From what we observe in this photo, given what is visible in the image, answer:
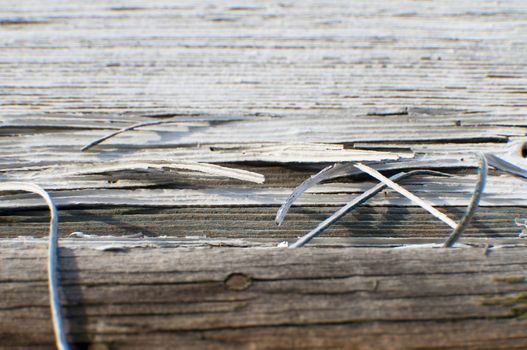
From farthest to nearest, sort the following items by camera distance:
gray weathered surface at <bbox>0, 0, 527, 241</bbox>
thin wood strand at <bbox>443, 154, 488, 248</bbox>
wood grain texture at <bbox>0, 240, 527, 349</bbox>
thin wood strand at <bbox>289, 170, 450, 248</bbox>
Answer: gray weathered surface at <bbox>0, 0, 527, 241</bbox>
thin wood strand at <bbox>289, 170, 450, 248</bbox>
thin wood strand at <bbox>443, 154, 488, 248</bbox>
wood grain texture at <bbox>0, 240, 527, 349</bbox>

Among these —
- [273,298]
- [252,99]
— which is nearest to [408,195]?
[273,298]

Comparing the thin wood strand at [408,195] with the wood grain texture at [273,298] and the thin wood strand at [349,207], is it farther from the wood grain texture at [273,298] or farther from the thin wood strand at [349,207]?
the wood grain texture at [273,298]

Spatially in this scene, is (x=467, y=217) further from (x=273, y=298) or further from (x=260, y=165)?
(x=260, y=165)

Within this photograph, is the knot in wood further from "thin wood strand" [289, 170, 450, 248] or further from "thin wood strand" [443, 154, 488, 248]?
"thin wood strand" [443, 154, 488, 248]

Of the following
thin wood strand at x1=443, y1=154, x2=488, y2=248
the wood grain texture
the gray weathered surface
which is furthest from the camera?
the gray weathered surface

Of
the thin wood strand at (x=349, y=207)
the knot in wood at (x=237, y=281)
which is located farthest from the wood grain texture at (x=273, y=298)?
the thin wood strand at (x=349, y=207)

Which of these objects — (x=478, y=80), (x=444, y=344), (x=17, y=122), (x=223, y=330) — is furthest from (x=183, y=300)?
(x=478, y=80)

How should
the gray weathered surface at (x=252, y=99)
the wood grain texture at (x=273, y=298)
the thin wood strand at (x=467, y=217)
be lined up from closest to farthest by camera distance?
the wood grain texture at (x=273, y=298) < the thin wood strand at (x=467, y=217) < the gray weathered surface at (x=252, y=99)

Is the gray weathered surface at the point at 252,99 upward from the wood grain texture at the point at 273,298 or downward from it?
upward

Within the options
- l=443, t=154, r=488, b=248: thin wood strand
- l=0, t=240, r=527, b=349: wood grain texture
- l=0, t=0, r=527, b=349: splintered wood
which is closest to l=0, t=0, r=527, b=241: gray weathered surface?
l=0, t=0, r=527, b=349: splintered wood
